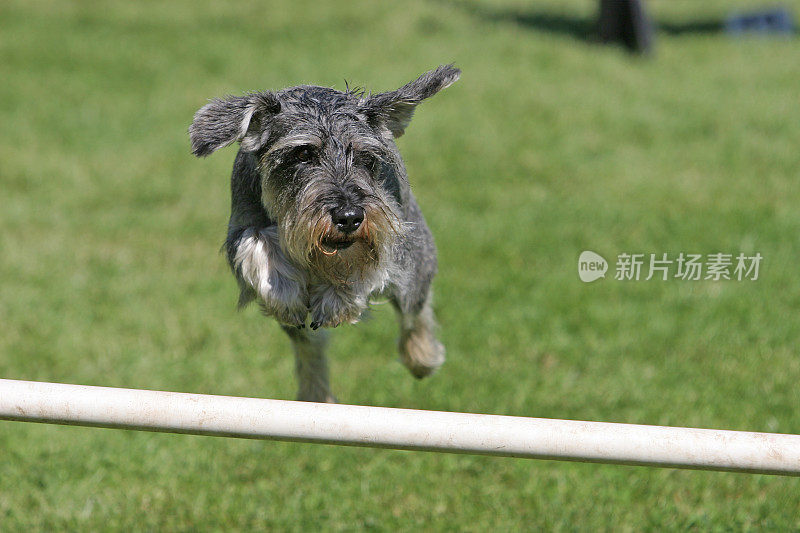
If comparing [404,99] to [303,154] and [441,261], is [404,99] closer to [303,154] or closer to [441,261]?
[303,154]

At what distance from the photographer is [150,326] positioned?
7043 millimetres

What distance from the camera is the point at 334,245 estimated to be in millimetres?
3004

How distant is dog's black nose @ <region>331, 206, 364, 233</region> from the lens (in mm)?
2926

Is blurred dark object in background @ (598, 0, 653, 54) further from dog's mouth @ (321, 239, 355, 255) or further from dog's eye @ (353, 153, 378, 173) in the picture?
dog's mouth @ (321, 239, 355, 255)

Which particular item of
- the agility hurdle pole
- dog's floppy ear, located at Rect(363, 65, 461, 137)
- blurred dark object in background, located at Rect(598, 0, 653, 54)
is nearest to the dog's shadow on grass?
blurred dark object in background, located at Rect(598, 0, 653, 54)

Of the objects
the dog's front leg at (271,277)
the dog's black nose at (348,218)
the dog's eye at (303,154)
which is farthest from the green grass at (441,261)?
the dog's eye at (303,154)

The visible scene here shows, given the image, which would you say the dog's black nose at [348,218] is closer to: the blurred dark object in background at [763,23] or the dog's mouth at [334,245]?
the dog's mouth at [334,245]

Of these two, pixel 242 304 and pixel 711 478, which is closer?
pixel 242 304

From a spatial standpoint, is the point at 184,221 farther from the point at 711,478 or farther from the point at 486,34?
the point at 486,34

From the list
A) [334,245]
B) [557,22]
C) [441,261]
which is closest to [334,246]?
[334,245]

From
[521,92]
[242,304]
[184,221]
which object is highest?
[242,304]

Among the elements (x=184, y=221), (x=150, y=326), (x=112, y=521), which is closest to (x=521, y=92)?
(x=184, y=221)

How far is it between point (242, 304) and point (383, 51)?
10237 millimetres

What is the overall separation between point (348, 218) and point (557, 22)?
1384 centimetres
